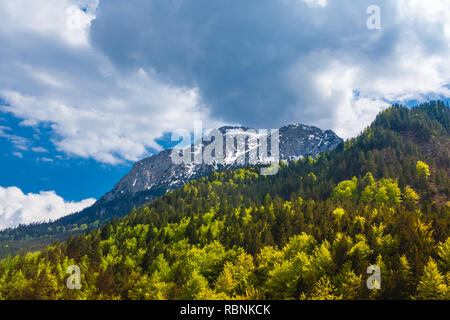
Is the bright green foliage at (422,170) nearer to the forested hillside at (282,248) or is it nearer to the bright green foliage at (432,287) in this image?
the forested hillside at (282,248)

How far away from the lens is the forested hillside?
47281 millimetres

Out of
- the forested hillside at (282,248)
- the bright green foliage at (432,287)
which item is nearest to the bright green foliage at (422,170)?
the forested hillside at (282,248)

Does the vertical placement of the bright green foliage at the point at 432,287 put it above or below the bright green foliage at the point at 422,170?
below

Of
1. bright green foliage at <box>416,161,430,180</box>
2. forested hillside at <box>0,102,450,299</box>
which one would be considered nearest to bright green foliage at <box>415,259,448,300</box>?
forested hillside at <box>0,102,450,299</box>

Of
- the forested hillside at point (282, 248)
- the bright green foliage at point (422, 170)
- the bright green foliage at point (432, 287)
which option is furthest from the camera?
the bright green foliage at point (422, 170)

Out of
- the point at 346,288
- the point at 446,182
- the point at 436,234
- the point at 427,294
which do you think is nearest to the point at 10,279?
the point at 346,288

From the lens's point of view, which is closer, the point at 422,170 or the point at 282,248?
the point at 282,248

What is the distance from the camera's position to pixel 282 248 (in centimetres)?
7231

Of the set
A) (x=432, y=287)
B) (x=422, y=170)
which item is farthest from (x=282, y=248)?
(x=422, y=170)

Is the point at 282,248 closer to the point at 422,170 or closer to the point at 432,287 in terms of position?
the point at 432,287

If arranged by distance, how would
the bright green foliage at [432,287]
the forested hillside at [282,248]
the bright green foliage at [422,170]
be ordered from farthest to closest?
the bright green foliage at [422,170], the forested hillside at [282,248], the bright green foliage at [432,287]

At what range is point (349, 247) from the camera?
55594 mm

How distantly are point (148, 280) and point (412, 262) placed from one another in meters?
62.5

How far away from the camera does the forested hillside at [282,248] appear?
4728 centimetres
